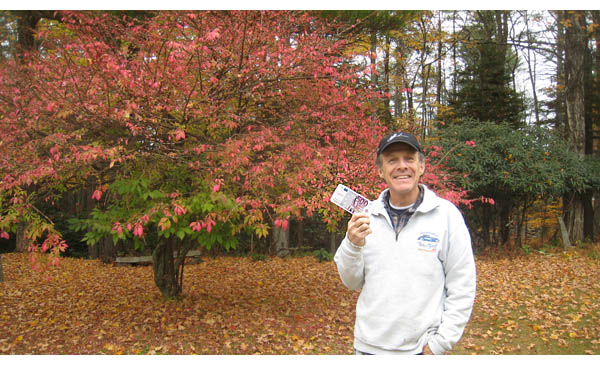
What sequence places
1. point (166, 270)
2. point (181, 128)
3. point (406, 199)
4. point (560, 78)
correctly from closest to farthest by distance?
point (406, 199), point (181, 128), point (166, 270), point (560, 78)

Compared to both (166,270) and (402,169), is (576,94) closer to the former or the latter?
(166,270)

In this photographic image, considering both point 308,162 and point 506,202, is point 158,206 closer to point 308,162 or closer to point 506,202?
point 308,162

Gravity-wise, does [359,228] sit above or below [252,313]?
above

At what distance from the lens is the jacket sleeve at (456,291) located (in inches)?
65.2

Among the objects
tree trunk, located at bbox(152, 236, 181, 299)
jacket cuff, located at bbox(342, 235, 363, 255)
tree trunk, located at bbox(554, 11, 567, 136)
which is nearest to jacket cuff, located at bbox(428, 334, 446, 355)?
jacket cuff, located at bbox(342, 235, 363, 255)

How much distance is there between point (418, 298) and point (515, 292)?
6.30 meters

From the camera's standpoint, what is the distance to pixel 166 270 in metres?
6.30

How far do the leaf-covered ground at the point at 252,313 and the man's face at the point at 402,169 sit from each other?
3558mm

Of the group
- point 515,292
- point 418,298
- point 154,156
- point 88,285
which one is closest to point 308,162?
point 154,156

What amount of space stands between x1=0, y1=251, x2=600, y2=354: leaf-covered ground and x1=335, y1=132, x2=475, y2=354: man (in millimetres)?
3346

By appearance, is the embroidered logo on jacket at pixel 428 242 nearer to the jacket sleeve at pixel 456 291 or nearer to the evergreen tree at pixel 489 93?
the jacket sleeve at pixel 456 291

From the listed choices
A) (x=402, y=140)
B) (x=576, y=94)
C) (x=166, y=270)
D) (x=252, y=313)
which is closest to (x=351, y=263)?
(x=402, y=140)

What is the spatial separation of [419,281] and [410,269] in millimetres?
61

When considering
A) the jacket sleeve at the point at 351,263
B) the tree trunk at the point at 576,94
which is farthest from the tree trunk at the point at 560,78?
the jacket sleeve at the point at 351,263
